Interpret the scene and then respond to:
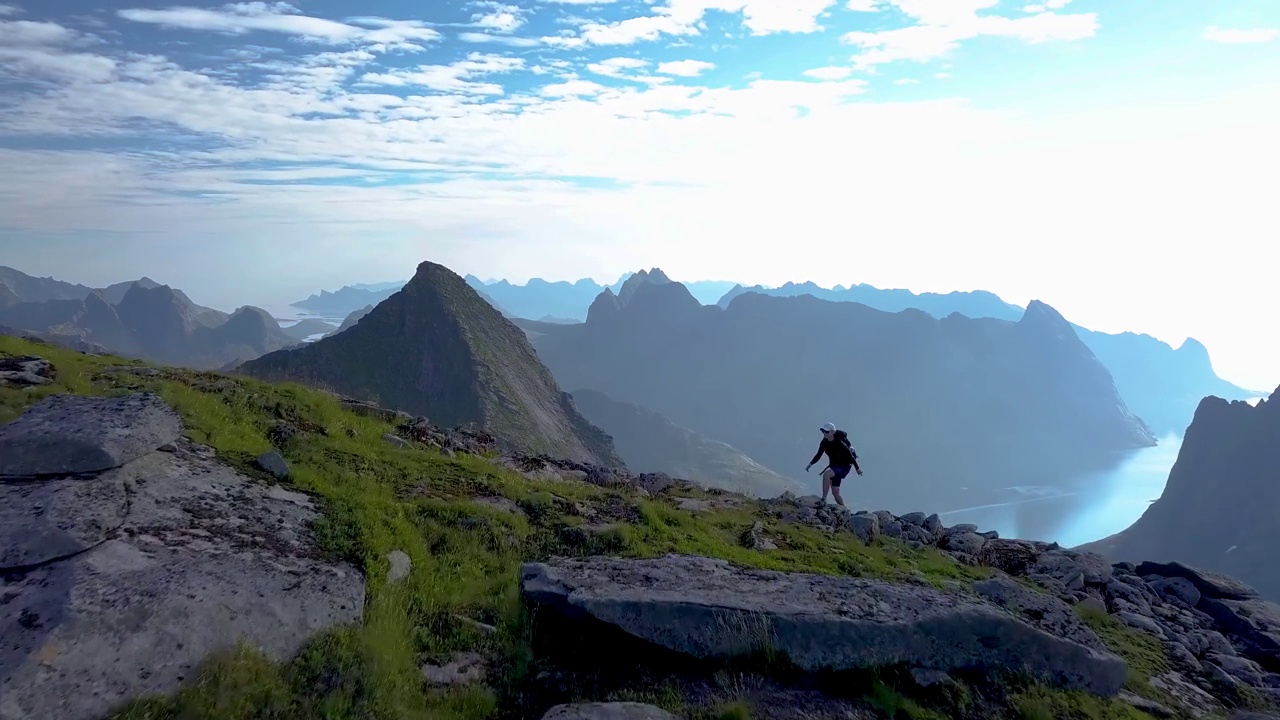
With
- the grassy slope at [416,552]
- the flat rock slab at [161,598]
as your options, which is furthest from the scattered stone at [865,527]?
the flat rock slab at [161,598]

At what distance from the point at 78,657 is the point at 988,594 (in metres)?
12.8

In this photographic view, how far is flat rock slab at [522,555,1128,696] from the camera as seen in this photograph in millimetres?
8617

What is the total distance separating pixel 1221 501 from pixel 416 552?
191770mm

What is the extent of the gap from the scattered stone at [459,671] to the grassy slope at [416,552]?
14 cm

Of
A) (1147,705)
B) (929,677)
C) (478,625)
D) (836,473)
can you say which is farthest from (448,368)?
(1147,705)

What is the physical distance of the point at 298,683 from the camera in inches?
265

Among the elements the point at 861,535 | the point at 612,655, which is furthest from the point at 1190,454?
the point at 612,655

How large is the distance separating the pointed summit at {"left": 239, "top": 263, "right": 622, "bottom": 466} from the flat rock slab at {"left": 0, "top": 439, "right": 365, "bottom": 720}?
62.2 meters

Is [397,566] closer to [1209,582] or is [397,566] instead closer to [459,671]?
[459,671]

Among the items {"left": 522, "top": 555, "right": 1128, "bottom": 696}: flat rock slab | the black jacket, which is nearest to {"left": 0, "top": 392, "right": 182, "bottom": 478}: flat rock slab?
{"left": 522, "top": 555, "right": 1128, "bottom": 696}: flat rock slab

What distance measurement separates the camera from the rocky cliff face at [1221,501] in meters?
128

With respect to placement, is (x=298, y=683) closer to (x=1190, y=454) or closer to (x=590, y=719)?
(x=590, y=719)

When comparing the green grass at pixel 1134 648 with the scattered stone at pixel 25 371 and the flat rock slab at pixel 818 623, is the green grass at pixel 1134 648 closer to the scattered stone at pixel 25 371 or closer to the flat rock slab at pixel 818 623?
the flat rock slab at pixel 818 623

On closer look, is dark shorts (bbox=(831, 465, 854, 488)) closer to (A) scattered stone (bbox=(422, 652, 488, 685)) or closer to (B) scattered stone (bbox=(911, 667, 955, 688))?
(B) scattered stone (bbox=(911, 667, 955, 688))
